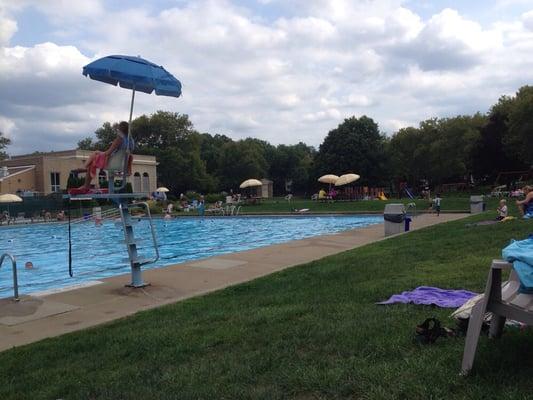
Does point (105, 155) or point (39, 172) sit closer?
point (105, 155)

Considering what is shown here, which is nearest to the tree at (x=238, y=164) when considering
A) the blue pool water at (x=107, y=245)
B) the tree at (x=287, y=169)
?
the tree at (x=287, y=169)

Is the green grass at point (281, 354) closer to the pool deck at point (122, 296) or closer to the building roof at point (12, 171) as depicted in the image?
the pool deck at point (122, 296)

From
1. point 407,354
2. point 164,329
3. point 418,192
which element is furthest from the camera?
point 418,192

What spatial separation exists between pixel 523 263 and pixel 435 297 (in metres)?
2.64

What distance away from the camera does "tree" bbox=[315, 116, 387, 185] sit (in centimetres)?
6475

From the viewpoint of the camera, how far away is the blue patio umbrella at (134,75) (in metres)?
8.27

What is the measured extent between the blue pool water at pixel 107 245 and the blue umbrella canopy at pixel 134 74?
2.67 metres

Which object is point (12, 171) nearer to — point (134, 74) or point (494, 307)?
point (134, 74)

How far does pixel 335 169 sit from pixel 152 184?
81.4 feet

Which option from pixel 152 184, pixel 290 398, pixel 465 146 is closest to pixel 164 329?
pixel 290 398

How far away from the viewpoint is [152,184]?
69438 millimetres

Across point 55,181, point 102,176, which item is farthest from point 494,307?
point 55,181

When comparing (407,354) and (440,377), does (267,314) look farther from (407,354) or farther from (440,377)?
(440,377)

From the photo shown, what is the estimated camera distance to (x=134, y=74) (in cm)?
841
